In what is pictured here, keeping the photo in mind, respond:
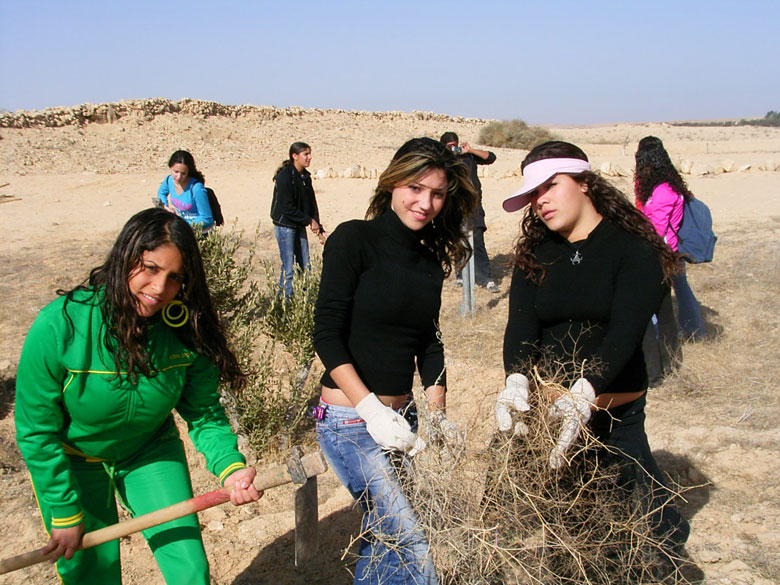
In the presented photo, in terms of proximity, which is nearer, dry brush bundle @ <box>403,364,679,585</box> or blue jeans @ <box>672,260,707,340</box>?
dry brush bundle @ <box>403,364,679,585</box>

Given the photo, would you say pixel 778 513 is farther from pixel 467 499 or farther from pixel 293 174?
pixel 293 174

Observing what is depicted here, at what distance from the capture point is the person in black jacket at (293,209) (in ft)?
21.0

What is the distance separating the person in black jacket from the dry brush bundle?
439 centimetres

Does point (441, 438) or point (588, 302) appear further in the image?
point (588, 302)

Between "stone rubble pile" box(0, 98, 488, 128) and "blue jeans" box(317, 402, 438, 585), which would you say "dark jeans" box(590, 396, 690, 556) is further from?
"stone rubble pile" box(0, 98, 488, 128)

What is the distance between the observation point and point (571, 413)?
2.08m

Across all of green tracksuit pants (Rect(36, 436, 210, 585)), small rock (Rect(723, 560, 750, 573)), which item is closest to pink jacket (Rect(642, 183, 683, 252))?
small rock (Rect(723, 560, 750, 573))

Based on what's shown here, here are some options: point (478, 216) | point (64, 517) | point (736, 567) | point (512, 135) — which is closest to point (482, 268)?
point (478, 216)

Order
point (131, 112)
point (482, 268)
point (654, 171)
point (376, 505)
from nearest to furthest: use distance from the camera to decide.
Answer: point (376, 505) → point (654, 171) → point (482, 268) → point (131, 112)

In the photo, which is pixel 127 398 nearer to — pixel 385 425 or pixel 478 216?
pixel 385 425

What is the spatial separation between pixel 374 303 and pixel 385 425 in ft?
1.26

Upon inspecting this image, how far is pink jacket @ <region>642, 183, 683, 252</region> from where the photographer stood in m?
4.95

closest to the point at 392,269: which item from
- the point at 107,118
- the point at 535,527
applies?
the point at 535,527

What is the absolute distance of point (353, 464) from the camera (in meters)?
2.18
